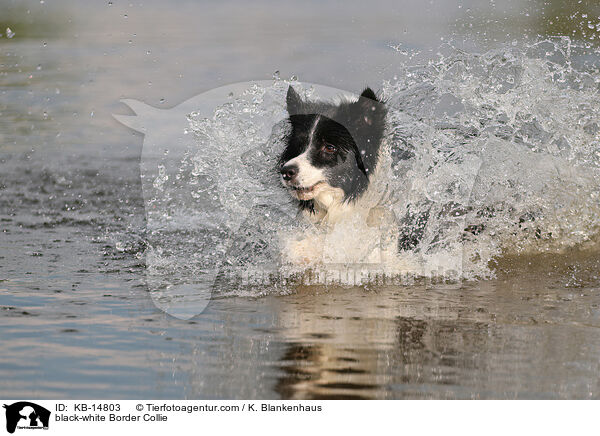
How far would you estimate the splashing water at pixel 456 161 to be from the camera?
18.1 feet

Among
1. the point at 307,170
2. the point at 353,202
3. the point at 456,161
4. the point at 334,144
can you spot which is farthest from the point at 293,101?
the point at 456,161

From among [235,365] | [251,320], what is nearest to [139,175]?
[251,320]

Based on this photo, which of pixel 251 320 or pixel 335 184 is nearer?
pixel 251 320

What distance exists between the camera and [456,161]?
579cm

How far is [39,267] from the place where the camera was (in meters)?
5.09

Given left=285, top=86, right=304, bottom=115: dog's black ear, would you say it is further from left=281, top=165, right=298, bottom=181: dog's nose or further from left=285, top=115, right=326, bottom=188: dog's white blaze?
left=281, top=165, right=298, bottom=181: dog's nose

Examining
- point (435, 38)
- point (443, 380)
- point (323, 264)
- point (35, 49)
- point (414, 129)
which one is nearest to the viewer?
point (443, 380)

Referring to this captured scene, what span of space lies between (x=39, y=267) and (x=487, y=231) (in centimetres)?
341

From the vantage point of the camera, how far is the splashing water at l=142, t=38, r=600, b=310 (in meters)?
5.51

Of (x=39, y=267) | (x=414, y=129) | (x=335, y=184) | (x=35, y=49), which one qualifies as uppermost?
(x=35, y=49)

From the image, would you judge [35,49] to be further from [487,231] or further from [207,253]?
[487,231]

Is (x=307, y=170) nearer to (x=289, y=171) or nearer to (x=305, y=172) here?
(x=305, y=172)
